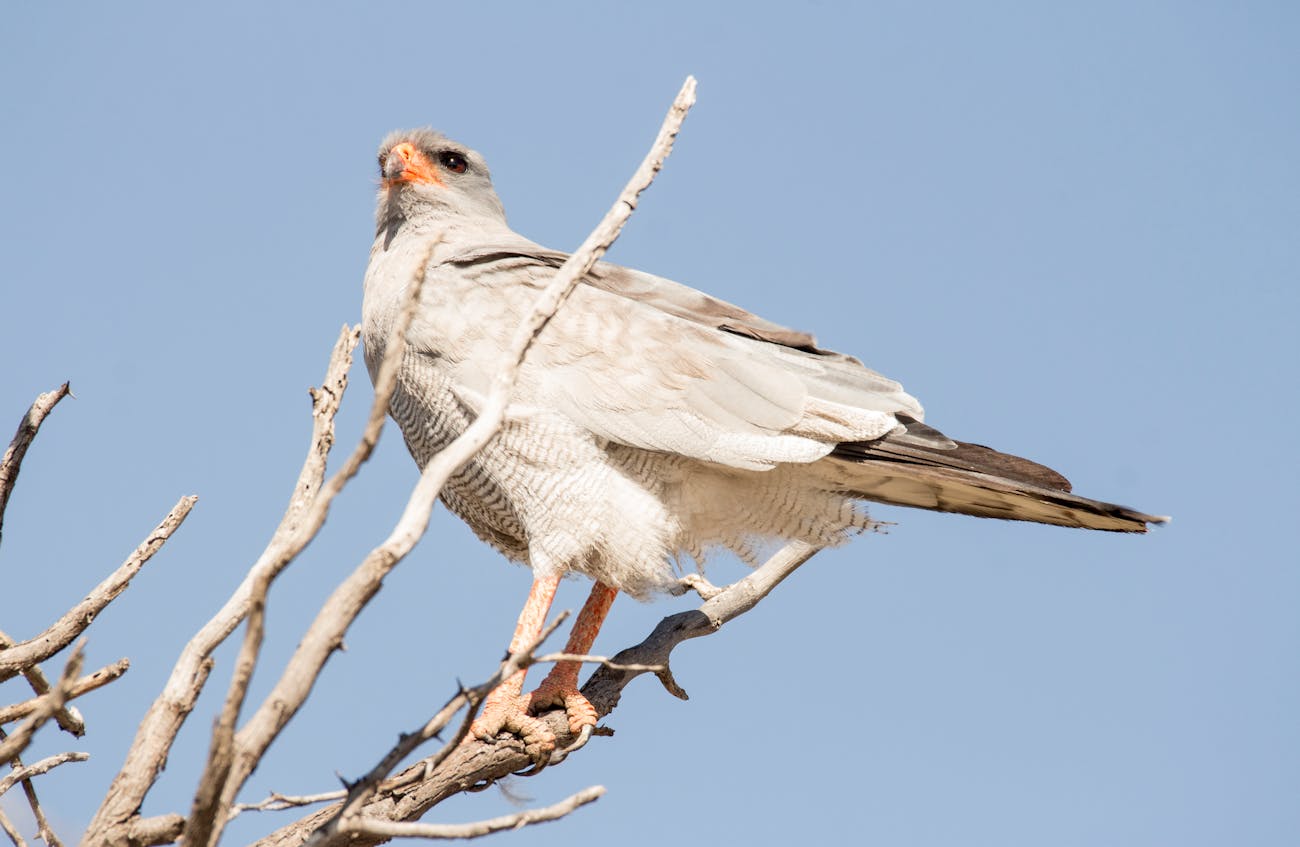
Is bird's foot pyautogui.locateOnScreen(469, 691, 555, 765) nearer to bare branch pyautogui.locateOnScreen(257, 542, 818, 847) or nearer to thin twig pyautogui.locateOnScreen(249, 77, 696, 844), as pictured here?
bare branch pyautogui.locateOnScreen(257, 542, 818, 847)

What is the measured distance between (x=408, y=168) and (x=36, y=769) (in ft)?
11.2

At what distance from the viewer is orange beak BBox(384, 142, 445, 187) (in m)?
6.63

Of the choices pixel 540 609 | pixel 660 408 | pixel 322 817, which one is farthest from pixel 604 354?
pixel 322 817

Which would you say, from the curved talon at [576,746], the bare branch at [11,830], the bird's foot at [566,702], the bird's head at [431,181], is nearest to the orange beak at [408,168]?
the bird's head at [431,181]

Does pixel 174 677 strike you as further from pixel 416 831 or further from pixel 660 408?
pixel 660 408

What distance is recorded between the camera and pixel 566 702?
214 inches

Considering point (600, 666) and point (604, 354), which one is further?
point (600, 666)

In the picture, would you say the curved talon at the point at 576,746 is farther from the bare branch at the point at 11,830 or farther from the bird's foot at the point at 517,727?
the bare branch at the point at 11,830

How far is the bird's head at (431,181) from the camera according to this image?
21.6ft

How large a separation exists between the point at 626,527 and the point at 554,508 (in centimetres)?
30

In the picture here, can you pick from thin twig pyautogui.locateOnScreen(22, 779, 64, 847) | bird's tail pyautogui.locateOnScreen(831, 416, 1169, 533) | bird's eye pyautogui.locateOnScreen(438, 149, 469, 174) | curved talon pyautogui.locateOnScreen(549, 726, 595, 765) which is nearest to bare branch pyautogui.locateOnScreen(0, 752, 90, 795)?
thin twig pyautogui.locateOnScreen(22, 779, 64, 847)

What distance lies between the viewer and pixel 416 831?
326cm

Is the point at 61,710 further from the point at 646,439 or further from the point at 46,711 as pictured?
the point at 646,439

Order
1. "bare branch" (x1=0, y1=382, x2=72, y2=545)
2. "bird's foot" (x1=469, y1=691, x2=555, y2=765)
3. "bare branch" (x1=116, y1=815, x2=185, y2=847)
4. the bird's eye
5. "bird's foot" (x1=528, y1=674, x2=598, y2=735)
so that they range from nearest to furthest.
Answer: "bare branch" (x1=116, y1=815, x2=185, y2=847) < "bare branch" (x1=0, y1=382, x2=72, y2=545) < "bird's foot" (x1=469, y1=691, x2=555, y2=765) < "bird's foot" (x1=528, y1=674, x2=598, y2=735) < the bird's eye
